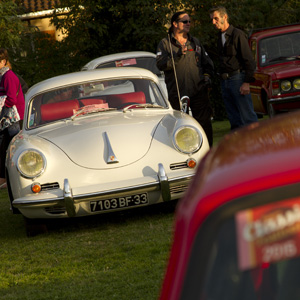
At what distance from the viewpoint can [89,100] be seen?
7.93 meters

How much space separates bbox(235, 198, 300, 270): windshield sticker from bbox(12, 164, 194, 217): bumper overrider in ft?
15.9

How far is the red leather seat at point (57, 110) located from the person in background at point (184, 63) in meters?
1.57

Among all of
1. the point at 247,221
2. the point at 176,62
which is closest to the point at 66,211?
the point at 176,62

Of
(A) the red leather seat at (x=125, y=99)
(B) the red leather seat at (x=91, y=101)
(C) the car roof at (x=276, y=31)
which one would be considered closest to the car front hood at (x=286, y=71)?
(C) the car roof at (x=276, y=31)

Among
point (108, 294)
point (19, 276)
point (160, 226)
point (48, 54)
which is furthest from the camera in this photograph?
point (48, 54)

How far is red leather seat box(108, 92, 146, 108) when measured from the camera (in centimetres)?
781

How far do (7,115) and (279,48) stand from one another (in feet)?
20.0

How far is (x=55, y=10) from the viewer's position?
21703 millimetres

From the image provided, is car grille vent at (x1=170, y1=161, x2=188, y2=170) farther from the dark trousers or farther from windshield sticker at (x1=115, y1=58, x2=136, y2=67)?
windshield sticker at (x1=115, y1=58, x2=136, y2=67)

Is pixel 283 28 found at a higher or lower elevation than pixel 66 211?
lower

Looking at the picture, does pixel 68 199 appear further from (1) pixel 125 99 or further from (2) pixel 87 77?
(2) pixel 87 77

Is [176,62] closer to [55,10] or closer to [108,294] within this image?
[108,294]

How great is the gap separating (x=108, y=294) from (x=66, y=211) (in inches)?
74.4

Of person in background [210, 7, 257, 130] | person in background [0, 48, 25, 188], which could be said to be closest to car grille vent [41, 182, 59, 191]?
person in background [210, 7, 257, 130]
